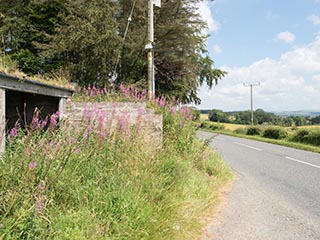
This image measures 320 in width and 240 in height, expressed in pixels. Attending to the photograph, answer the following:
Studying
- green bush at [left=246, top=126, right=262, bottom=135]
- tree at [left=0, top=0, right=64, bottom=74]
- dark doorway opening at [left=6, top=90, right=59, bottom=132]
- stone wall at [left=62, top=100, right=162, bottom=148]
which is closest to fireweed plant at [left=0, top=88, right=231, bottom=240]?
stone wall at [left=62, top=100, right=162, bottom=148]

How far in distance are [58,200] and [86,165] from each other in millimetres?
731

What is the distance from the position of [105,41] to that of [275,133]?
667 inches

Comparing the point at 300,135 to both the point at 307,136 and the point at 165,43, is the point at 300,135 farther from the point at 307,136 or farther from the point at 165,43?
the point at 165,43

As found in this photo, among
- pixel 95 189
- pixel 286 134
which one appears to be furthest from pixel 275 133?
pixel 95 189

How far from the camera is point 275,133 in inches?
959

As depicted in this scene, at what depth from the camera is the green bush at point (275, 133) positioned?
914 inches

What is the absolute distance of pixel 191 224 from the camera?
4.14 m

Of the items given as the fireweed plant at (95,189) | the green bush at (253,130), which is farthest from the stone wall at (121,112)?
the green bush at (253,130)

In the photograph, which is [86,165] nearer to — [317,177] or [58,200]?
[58,200]

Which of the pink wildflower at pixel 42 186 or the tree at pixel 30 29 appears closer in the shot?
the pink wildflower at pixel 42 186

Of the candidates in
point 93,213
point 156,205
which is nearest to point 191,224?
point 156,205

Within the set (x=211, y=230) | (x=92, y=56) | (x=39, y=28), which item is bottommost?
(x=211, y=230)

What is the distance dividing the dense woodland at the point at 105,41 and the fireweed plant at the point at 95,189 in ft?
32.5

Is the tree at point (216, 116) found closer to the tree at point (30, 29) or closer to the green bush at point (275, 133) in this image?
the green bush at point (275, 133)
